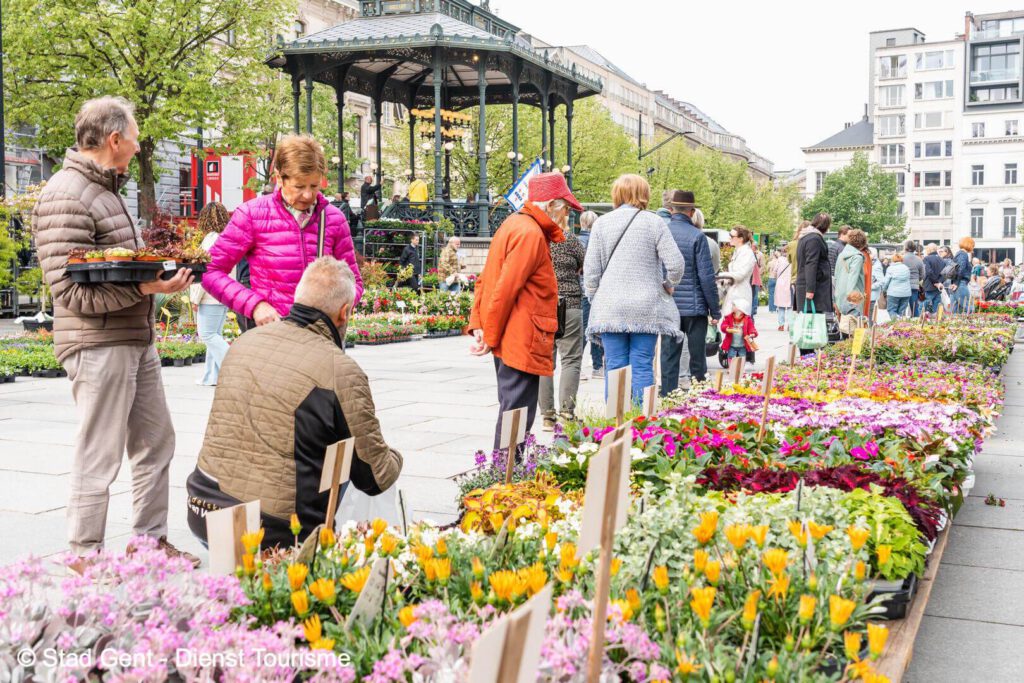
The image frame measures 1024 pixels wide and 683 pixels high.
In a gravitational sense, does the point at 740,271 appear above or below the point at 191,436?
above

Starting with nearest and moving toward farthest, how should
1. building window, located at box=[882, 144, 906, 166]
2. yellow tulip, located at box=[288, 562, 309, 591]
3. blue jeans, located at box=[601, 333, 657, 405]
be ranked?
1. yellow tulip, located at box=[288, 562, 309, 591]
2. blue jeans, located at box=[601, 333, 657, 405]
3. building window, located at box=[882, 144, 906, 166]

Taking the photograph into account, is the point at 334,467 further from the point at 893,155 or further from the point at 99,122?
the point at 893,155

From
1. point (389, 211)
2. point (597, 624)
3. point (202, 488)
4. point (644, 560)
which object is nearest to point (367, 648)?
point (597, 624)

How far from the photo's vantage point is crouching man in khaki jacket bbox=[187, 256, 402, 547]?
3652mm

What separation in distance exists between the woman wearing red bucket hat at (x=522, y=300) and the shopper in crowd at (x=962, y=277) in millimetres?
17703

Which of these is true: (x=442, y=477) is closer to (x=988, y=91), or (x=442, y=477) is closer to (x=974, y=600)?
(x=974, y=600)

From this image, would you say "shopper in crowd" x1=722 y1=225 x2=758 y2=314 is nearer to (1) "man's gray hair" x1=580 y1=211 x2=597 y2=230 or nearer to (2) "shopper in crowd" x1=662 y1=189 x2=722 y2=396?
(1) "man's gray hair" x1=580 y1=211 x2=597 y2=230

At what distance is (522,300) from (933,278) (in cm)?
1804

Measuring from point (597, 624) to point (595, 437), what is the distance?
3010 mm

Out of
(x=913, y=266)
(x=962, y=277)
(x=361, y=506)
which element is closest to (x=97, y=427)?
(x=361, y=506)

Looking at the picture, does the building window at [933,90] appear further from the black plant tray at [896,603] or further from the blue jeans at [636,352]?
the black plant tray at [896,603]

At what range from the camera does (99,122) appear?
4062 millimetres

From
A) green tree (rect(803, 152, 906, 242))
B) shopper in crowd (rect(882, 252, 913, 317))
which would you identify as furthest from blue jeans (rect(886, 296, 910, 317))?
green tree (rect(803, 152, 906, 242))

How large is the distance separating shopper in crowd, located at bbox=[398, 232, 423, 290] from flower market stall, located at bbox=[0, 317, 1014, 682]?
18.7 m
